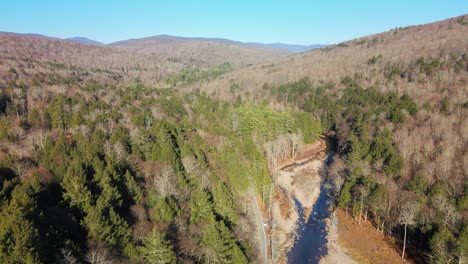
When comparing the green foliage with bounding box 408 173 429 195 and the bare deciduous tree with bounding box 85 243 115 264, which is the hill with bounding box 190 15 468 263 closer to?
the green foliage with bounding box 408 173 429 195

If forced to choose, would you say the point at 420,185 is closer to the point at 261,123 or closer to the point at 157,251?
the point at 157,251

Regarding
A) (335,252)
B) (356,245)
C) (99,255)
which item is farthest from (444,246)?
(99,255)

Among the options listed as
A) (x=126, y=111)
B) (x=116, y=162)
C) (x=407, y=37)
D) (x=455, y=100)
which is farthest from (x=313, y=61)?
(x=116, y=162)

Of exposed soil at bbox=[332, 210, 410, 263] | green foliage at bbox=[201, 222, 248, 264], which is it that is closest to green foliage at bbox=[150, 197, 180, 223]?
green foliage at bbox=[201, 222, 248, 264]

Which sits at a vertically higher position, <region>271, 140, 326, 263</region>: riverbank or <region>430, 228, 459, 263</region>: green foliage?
<region>430, 228, 459, 263</region>: green foliage

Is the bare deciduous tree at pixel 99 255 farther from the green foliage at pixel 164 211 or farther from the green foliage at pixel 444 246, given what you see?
the green foliage at pixel 444 246

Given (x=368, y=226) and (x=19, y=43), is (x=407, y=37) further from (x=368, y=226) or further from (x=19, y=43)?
(x=19, y=43)

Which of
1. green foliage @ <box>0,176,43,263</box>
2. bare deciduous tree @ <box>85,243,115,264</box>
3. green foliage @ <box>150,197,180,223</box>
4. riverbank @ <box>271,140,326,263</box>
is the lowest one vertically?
riverbank @ <box>271,140,326,263</box>

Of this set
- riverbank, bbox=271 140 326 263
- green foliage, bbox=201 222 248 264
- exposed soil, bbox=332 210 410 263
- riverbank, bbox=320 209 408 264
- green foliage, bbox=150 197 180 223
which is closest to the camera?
green foliage, bbox=201 222 248 264

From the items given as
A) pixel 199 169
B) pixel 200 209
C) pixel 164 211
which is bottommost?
pixel 200 209
